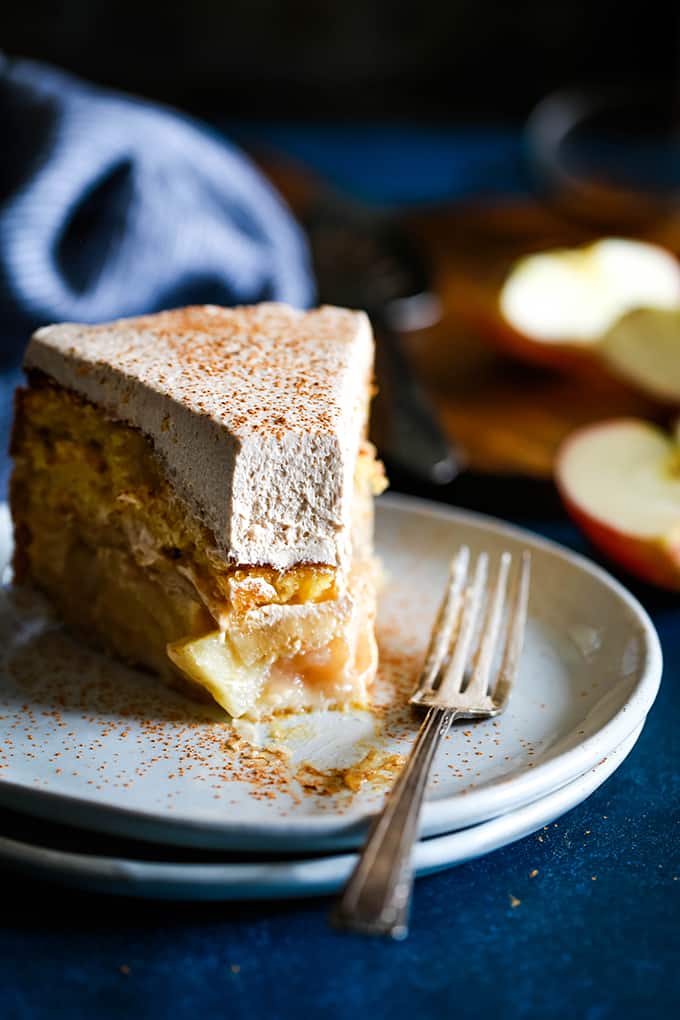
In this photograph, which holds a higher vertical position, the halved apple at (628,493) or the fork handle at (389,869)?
the fork handle at (389,869)

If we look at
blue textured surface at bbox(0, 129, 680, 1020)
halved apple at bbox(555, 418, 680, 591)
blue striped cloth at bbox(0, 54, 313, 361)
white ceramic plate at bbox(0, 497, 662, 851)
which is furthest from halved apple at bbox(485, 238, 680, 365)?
blue textured surface at bbox(0, 129, 680, 1020)

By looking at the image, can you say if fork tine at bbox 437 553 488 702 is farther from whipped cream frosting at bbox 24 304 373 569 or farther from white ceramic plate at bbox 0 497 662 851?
whipped cream frosting at bbox 24 304 373 569

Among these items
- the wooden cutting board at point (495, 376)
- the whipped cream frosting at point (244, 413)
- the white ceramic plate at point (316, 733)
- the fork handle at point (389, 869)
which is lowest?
the wooden cutting board at point (495, 376)

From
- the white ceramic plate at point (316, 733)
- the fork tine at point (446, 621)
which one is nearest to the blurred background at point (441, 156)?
the fork tine at point (446, 621)

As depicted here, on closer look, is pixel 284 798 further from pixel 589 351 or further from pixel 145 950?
pixel 589 351

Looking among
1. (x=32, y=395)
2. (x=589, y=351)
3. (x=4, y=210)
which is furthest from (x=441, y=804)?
(x=589, y=351)

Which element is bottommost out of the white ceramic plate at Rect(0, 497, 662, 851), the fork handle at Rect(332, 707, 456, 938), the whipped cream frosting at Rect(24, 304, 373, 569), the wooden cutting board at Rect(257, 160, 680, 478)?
the wooden cutting board at Rect(257, 160, 680, 478)

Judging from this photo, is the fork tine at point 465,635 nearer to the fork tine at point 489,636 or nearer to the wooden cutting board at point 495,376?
the fork tine at point 489,636

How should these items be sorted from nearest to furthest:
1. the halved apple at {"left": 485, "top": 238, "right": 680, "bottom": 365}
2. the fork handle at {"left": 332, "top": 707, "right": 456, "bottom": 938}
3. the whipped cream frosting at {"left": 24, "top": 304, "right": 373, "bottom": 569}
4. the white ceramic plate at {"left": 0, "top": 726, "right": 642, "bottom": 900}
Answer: the fork handle at {"left": 332, "top": 707, "right": 456, "bottom": 938}
the white ceramic plate at {"left": 0, "top": 726, "right": 642, "bottom": 900}
the whipped cream frosting at {"left": 24, "top": 304, "right": 373, "bottom": 569}
the halved apple at {"left": 485, "top": 238, "right": 680, "bottom": 365}

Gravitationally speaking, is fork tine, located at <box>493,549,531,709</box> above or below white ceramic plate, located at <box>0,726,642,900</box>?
below
